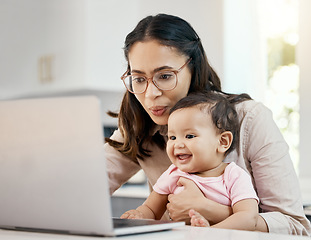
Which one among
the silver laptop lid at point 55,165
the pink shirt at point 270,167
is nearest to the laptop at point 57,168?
the silver laptop lid at point 55,165

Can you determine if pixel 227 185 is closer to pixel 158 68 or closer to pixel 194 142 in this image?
pixel 194 142

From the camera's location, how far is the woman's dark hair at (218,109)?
1.44 metres

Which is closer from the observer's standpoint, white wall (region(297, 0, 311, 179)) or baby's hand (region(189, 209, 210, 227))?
baby's hand (region(189, 209, 210, 227))

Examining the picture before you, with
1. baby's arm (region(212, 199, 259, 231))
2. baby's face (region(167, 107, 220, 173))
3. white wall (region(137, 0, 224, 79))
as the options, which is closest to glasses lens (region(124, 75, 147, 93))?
baby's face (region(167, 107, 220, 173))

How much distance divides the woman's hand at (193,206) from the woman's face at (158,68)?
305mm

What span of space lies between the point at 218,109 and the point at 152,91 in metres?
0.24

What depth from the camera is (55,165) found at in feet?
3.08

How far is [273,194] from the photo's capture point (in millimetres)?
1506

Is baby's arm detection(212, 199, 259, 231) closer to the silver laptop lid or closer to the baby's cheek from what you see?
the baby's cheek

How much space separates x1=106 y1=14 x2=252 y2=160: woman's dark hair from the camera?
1641mm

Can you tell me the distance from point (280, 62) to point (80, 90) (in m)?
1.58

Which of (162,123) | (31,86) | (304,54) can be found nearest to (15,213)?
(162,123)

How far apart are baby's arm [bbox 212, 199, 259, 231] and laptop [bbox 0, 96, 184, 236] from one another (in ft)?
0.85

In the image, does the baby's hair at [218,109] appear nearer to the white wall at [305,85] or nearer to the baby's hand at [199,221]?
the baby's hand at [199,221]
